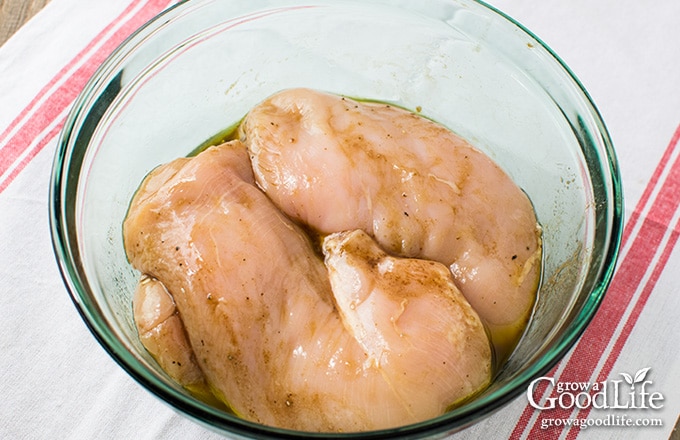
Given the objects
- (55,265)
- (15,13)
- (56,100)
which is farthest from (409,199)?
(15,13)

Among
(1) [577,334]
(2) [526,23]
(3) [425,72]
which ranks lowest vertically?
(1) [577,334]

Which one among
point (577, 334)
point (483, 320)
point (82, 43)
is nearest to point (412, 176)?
point (483, 320)

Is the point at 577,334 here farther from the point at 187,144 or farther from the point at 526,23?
the point at 526,23

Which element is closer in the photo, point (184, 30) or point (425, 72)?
point (184, 30)

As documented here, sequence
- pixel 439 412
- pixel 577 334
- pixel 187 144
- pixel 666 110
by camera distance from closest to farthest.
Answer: pixel 577 334 → pixel 439 412 → pixel 187 144 → pixel 666 110

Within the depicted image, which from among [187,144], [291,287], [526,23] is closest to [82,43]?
[187,144]

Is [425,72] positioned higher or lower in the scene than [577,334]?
higher

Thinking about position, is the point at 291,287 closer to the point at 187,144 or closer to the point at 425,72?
the point at 187,144

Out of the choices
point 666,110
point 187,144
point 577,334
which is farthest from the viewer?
point 666,110
